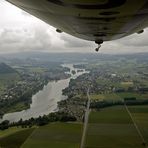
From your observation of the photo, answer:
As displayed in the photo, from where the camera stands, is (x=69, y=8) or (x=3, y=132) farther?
(x=3, y=132)

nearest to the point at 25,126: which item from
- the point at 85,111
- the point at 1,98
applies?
the point at 85,111

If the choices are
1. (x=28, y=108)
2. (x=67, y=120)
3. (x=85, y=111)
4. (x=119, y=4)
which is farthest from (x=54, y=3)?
(x=28, y=108)

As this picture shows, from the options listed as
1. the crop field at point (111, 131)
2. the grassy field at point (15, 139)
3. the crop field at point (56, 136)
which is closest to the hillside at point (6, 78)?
the crop field at point (111, 131)

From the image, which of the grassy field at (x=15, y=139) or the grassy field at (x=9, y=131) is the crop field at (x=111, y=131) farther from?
the grassy field at (x=9, y=131)

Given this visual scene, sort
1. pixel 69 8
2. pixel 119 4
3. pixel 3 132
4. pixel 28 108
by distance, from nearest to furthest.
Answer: pixel 119 4 → pixel 69 8 → pixel 3 132 → pixel 28 108

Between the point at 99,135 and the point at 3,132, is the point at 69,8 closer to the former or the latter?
the point at 99,135

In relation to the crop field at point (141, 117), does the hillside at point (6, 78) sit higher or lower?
higher

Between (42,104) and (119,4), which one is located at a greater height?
(119,4)

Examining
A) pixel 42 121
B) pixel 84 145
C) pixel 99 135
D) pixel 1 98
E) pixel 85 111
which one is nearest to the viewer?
pixel 84 145
